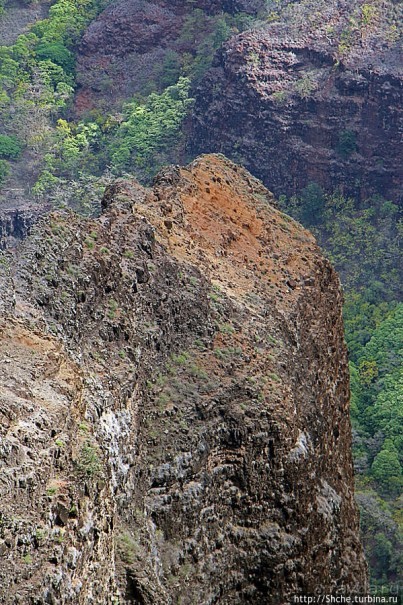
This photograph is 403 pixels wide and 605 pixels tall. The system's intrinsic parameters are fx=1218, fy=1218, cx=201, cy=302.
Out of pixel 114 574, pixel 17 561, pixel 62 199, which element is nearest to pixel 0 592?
pixel 17 561

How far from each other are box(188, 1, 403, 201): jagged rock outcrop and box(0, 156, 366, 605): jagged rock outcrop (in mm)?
43191

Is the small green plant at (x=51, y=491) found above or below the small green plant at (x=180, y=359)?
above

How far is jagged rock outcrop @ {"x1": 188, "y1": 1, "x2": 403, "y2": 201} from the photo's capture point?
58531 millimetres

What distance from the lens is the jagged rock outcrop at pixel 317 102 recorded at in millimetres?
58531

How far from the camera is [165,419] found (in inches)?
491

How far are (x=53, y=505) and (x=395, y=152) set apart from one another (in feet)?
167

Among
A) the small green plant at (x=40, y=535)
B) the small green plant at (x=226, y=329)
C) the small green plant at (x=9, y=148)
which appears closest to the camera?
the small green plant at (x=40, y=535)

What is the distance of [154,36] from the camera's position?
73.2 meters

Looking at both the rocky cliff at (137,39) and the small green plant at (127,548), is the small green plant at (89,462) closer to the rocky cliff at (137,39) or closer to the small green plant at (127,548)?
the small green plant at (127,548)

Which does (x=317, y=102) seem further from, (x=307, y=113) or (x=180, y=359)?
(x=180, y=359)

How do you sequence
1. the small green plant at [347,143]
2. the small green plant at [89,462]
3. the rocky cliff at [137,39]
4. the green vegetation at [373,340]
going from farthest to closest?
1. the rocky cliff at [137,39]
2. the small green plant at [347,143]
3. the green vegetation at [373,340]
4. the small green plant at [89,462]

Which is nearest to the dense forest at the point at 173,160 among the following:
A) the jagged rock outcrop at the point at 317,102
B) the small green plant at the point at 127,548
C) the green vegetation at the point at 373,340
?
the green vegetation at the point at 373,340

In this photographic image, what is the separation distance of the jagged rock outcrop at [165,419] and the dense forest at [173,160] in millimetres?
19953

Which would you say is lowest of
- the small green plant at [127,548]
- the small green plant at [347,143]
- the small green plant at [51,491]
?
the small green plant at [347,143]
